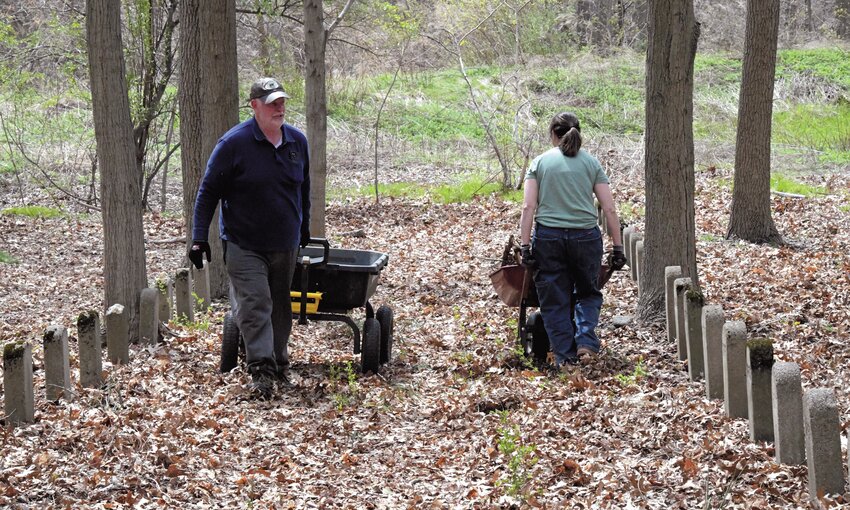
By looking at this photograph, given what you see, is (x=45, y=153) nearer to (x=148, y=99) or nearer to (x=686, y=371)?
(x=148, y=99)

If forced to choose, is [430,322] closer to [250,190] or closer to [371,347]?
[371,347]

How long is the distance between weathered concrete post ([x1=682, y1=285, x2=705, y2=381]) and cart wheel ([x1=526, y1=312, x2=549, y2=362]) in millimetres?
1417

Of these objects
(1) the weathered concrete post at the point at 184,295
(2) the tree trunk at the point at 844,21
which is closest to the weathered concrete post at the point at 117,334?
(1) the weathered concrete post at the point at 184,295

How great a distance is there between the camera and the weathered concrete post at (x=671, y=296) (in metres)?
7.93

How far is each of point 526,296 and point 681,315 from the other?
1282mm

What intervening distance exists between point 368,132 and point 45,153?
8087mm

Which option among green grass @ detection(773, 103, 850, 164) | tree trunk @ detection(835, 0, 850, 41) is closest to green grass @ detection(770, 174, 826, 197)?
green grass @ detection(773, 103, 850, 164)

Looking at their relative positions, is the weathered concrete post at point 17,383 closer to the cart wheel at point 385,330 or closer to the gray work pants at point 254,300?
the gray work pants at point 254,300

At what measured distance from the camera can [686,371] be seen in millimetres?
7324

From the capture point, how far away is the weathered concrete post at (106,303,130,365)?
7695mm

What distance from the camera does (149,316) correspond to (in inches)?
332

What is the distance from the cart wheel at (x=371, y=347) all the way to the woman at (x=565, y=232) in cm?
134

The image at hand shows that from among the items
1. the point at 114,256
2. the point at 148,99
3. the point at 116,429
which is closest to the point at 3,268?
the point at 148,99

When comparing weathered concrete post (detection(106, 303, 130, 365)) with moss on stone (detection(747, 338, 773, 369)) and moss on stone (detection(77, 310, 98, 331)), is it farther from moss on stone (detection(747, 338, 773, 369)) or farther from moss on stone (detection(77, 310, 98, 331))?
moss on stone (detection(747, 338, 773, 369))
